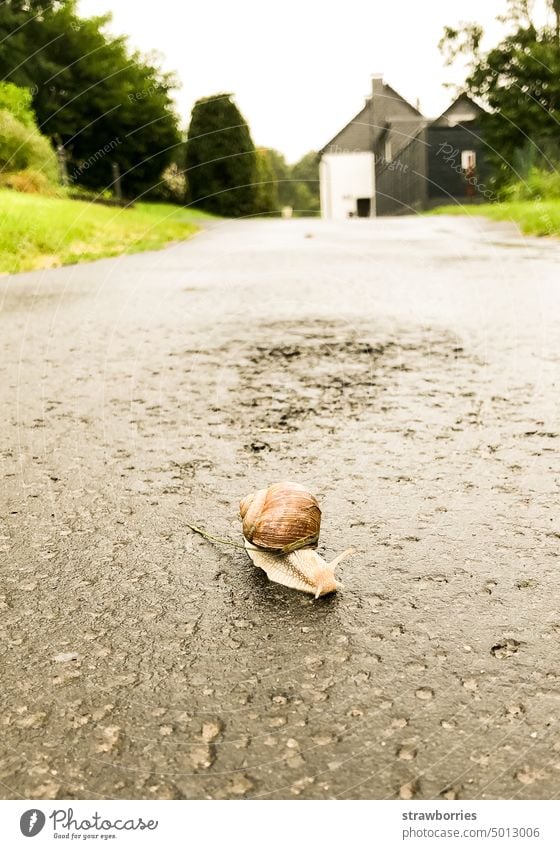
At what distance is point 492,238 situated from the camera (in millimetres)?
12734

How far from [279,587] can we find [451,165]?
29476 millimetres

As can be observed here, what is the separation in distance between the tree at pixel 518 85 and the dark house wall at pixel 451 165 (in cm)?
274

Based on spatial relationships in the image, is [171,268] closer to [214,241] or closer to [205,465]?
[214,241]

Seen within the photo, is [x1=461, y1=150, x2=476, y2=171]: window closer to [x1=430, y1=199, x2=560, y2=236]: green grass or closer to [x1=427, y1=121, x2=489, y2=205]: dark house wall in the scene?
[x1=427, y1=121, x2=489, y2=205]: dark house wall

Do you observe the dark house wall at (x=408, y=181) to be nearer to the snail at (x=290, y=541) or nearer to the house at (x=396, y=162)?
the house at (x=396, y=162)

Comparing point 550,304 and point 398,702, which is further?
point 550,304

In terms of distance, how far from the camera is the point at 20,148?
13812 mm

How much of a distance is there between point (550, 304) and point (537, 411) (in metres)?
2.89

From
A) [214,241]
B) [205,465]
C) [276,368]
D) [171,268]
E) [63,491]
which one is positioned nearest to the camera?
[63,491]

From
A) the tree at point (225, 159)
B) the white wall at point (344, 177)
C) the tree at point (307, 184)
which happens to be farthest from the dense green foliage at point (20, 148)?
the tree at point (307, 184)

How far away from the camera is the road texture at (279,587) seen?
4.23 feet

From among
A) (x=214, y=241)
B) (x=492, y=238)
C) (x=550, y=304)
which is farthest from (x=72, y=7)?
(x=550, y=304)

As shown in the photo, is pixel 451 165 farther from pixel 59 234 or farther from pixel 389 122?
pixel 59 234

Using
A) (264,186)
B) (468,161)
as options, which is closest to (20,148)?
(264,186)
